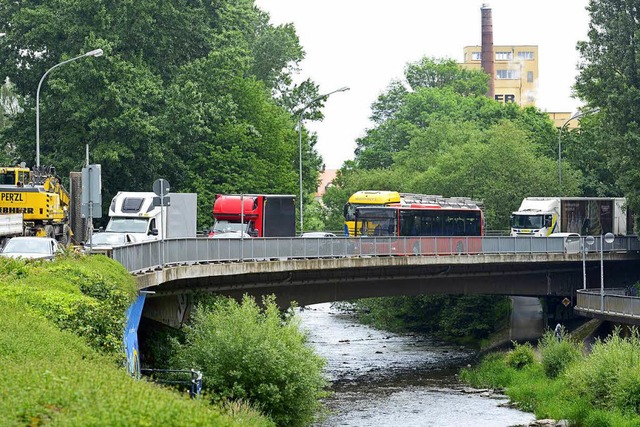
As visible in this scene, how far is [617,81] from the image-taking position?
5934cm

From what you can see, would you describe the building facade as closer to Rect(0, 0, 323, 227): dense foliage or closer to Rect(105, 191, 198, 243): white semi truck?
Rect(0, 0, 323, 227): dense foliage

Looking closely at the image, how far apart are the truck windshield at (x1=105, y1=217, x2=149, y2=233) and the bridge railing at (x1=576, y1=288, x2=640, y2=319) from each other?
19.3 meters

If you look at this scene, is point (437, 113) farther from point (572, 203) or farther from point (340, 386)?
point (340, 386)

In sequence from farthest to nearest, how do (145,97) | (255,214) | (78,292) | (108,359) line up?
1. (145,97)
2. (255,214)
3. (78,292)
4. (108,359)

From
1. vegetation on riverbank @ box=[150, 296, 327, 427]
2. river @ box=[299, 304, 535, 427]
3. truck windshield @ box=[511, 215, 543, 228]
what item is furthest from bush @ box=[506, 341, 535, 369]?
vegetation on riverbank @ box=[150, 296, 327, 427]

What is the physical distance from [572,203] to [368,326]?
532 inches

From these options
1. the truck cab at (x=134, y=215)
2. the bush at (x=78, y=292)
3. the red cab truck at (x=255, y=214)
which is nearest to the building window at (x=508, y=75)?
the red cab truck at (x=255, y=214)

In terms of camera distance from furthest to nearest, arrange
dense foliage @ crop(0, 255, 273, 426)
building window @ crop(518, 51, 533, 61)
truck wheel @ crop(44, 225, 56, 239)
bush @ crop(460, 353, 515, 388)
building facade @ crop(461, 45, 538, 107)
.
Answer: building window @ crop(518, 51, 533, 61), building facade @ crop(461, 45, 538, 107), bush @ crop(460, 353, 515, 388), truck wheel @ crop(44, 225, 56, 239), dense foliage @ crop(0, 255, 273, 426)

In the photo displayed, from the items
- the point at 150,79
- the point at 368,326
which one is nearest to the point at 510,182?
the point at 368,326

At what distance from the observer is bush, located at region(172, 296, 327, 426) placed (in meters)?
30.0

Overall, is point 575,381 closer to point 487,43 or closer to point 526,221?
point 526,221

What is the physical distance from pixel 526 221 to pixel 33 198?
1248 inches

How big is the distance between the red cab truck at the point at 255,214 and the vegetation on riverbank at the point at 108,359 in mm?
14774

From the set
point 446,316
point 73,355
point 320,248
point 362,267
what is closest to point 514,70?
point 446,316
